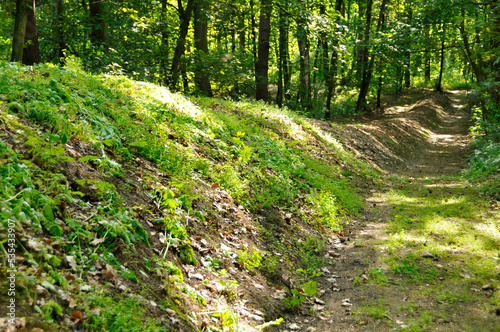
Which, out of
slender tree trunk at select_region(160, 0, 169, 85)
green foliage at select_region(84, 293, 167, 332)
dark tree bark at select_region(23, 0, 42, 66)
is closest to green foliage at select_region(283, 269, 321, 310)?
green foliage at select_region(84, 293, 167, 332)

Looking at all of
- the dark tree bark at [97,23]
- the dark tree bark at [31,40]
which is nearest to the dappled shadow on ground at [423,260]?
the dark tree bark at [31,40]

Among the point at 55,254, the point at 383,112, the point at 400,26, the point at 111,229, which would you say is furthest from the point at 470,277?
the point at 383,112

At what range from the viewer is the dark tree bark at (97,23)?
1114 centimetres

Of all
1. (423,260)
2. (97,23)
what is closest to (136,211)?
(423,260)

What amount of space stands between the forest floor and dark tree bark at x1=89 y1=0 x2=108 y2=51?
10.0m

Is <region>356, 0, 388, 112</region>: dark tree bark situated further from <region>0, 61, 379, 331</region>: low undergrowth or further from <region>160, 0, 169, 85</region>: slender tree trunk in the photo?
<region>0, 61, 379, 331</region>: low undergrowth

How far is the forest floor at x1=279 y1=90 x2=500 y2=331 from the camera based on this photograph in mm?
4172

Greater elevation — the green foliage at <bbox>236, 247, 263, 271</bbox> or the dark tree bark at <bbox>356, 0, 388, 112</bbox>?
the dark tree bark at <bbox>356, 0, 388, 112</bbox>

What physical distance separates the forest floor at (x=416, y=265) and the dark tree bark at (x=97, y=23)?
1000 cm

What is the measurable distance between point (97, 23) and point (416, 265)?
11.9 metres

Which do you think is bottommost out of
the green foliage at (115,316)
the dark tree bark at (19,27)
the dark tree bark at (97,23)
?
the green foliage at (115,316)

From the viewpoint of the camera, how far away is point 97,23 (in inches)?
453

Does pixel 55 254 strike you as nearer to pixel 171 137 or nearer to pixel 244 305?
pixel 244 305

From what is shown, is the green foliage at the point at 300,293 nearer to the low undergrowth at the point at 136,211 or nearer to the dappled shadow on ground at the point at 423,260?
the low undergrowth at the point at 136,211
